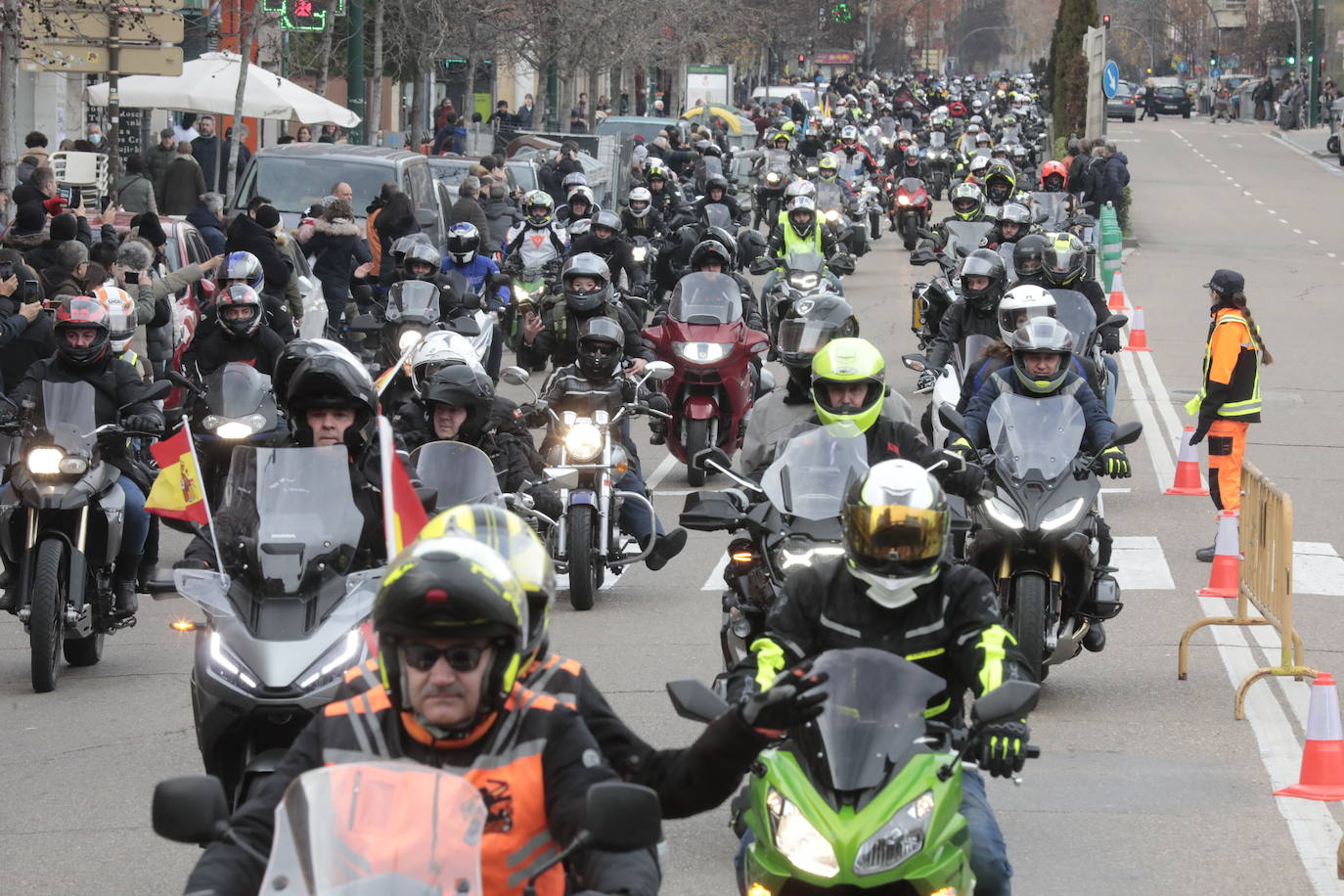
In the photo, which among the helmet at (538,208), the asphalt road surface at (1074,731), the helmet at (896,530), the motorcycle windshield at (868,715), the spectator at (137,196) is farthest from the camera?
the helmet at (538,208)

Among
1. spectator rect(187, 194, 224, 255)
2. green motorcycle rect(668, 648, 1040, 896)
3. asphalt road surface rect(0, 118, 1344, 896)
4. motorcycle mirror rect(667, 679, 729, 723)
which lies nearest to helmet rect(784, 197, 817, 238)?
asphalt road surface rect(0, 118, 1344, 896)

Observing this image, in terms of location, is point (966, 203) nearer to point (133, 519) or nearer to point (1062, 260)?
point (1062, 260)

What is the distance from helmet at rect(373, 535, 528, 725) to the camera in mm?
3945

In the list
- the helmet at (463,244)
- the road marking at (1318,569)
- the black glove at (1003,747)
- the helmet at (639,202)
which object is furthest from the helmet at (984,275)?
the black glove at (1003,747)

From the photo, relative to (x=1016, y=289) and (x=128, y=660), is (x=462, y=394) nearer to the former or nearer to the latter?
(x=128, y=660)

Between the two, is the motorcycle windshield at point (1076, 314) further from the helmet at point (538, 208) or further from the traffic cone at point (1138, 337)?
the traffic cone at point (1138, 337)

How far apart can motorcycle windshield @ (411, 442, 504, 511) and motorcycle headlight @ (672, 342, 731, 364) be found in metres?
A: 8.01

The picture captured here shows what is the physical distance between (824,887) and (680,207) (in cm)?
2701

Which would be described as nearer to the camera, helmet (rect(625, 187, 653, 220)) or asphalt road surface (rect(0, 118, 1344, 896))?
asphalt road surface (rect(0, 118, 1344, 896))

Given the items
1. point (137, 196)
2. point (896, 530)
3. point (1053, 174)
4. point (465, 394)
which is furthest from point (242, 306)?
point (1053, 174)

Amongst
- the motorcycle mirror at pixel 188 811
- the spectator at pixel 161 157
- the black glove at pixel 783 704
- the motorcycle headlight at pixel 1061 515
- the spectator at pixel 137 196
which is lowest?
the motorcycle headlight at pixel 1061 515

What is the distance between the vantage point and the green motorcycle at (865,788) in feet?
16.1

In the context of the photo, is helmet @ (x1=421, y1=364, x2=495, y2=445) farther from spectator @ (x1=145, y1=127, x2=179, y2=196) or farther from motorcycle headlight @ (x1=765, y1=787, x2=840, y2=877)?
spectator @ (x1=145, y1=127, x2=179, y2=196)

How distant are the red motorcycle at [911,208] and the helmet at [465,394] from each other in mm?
29667
